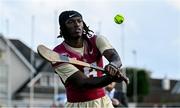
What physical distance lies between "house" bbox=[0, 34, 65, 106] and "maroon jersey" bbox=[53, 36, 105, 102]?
2742 inches

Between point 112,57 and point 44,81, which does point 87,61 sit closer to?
point 112,57

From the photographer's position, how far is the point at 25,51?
84938mm

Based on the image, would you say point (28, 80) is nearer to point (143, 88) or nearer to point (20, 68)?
point (20, 68)

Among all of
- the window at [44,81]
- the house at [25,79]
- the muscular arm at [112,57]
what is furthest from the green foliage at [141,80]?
the muscular arm at [112,57]

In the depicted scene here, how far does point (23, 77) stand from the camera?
8125 cm

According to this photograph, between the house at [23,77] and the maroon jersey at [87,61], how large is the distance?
A: 69649mm

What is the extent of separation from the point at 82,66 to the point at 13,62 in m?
74.1

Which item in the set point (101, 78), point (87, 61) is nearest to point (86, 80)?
point (101, 78)

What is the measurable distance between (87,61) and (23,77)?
74.1 m

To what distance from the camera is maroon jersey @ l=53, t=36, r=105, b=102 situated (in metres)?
7.59

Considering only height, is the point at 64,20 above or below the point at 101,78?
above

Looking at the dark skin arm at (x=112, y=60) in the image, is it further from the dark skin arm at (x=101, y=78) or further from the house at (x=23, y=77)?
the house at (x=23, y=77)

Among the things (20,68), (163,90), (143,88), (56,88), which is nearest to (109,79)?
(56,88)

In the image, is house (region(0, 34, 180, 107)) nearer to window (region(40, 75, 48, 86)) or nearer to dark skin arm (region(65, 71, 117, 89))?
window (region(40, 75, 48, 86))
